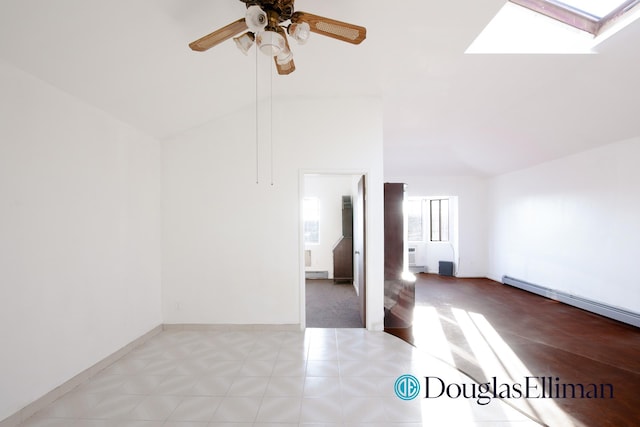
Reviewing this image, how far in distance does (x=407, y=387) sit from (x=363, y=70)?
10.0ft

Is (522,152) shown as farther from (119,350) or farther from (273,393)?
(119,350)

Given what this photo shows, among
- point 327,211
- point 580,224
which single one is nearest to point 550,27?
point 580,224

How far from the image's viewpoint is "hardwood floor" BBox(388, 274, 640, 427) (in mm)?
2086

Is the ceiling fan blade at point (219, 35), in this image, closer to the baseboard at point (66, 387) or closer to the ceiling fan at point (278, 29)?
the ceiling fan at point (278, 29)

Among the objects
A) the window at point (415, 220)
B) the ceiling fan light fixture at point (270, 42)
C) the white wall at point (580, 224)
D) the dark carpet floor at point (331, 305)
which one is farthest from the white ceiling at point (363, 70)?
the window at point (415, 220)

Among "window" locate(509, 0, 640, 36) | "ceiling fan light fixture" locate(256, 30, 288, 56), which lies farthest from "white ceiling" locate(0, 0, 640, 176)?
"ceiling fan light fixture" locate(256, 30, 288, 56)

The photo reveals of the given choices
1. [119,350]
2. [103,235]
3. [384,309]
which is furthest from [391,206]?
[119,350]

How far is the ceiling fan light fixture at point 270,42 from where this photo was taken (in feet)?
5.05

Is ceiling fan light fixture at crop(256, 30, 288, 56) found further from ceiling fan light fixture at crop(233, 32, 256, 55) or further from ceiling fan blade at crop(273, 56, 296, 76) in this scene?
ceiling fan blade at crop(273, 56, 296, 76)

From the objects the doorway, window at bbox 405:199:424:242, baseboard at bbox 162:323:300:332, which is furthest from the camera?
window at bbox 405:199:424:242

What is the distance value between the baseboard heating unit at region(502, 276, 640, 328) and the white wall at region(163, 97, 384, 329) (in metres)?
3.84

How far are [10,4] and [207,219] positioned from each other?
2343mm

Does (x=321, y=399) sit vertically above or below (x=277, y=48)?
below

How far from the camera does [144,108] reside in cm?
281
